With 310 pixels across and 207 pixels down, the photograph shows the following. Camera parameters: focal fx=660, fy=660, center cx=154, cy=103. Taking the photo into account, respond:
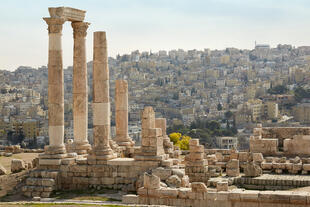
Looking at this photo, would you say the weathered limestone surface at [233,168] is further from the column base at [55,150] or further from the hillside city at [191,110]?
the hillside city at [191,110]

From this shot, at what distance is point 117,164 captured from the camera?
91.8 feet

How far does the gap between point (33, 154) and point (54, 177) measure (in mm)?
12648

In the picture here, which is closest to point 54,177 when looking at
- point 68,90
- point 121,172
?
point 121,172

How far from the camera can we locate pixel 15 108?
161750 millimetres

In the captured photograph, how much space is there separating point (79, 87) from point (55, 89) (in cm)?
210

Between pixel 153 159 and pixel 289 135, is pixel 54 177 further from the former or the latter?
pixel 289 135

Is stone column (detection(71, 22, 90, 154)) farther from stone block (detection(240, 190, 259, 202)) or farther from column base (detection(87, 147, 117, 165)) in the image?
stone block (detection(240, 190, 259, 202))

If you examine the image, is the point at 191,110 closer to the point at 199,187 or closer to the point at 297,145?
the point at 297,145

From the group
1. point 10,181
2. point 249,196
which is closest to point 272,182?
point 249,196

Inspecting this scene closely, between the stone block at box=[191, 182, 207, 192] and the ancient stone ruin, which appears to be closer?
the stone block at box=[191, 182, 207, 192]

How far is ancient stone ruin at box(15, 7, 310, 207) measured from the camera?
24.8m

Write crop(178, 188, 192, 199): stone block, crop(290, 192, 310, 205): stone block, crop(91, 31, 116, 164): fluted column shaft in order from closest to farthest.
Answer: crop(290, 192, 310, 205): stone block, crop(178, 188, 192, 199): stone block, crop(91, 31, 116, 164): fluted column shaft

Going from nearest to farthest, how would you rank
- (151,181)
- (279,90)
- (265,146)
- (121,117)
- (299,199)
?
(299,199)
(151,181)
(121,117)
(265,146)
(279,90)

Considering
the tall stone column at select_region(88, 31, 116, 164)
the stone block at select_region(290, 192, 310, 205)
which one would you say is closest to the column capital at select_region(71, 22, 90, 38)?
the tall stone column at select_region(88, 31, 116, 164)
